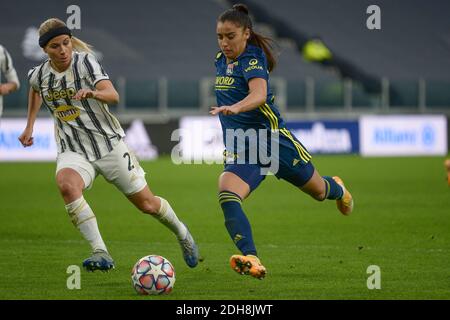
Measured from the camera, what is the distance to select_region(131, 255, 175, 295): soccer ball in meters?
7.54

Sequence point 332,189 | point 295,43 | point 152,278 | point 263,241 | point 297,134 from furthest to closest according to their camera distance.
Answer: point 295,43 < point 297,134 < point 263,241 < point 332,189 < point 152,278

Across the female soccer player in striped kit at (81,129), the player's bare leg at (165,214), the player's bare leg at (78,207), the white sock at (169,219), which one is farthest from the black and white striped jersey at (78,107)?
the white sock at (169,219)

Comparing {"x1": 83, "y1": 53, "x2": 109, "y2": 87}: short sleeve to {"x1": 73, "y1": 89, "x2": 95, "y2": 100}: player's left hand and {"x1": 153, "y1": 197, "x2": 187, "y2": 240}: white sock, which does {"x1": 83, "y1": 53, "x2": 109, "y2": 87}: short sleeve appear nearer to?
{"x1": 73, "y1": 89, "x2": 95, "y2": 100}: player's left hand

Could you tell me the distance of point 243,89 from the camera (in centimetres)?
823

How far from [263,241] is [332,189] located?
2.08 metres

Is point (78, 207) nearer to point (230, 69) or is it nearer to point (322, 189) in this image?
point (230, 69)

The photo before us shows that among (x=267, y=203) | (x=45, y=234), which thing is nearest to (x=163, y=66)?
(x=267, y=203)

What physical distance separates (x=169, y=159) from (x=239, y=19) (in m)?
21.4

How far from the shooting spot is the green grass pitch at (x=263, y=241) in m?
7.84

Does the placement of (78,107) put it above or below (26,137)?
above

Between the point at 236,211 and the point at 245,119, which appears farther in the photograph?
the point at 245,119

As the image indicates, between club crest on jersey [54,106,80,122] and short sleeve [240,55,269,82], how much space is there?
4.58 feet

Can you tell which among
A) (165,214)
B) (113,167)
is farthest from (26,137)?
(165,214)

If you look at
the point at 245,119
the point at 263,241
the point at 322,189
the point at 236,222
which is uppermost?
the point at 245,119
